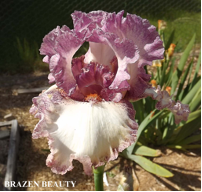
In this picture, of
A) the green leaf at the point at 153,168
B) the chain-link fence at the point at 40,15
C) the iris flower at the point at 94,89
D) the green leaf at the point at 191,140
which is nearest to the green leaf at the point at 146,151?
the green leaf at the point at 153,168

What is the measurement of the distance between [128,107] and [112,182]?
126 cm

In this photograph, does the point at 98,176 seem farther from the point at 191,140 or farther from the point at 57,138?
the point at 191,140

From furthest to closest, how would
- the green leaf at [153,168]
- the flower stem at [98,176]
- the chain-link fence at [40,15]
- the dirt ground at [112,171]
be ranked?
the chain-link fence at [40,15]
the dirt ground at [112,171]
the green leaf at [153,168]
the flower stem at [98,176]

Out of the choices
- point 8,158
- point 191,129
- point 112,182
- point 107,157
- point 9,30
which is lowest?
point 112,182

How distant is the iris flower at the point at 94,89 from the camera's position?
599 millimetres

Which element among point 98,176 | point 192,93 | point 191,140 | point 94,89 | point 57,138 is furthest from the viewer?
point 191,140

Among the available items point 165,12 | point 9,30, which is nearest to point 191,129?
point 9,30

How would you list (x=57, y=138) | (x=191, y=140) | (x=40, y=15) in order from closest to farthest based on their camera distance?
1. (x=57, y=138)
2. (x=191, y=140)
3. (x=40, y=15)

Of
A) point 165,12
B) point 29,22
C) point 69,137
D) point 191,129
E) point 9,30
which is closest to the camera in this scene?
point 69,137

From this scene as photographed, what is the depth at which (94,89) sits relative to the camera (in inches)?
29.4

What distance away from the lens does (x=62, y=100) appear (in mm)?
674

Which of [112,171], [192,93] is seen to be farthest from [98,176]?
[192,93]

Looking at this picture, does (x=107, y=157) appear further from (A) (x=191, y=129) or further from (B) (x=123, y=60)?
(A) (x=191, y=129)

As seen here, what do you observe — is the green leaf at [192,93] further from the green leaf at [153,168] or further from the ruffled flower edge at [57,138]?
the ruffled flower edge at [57,138]
